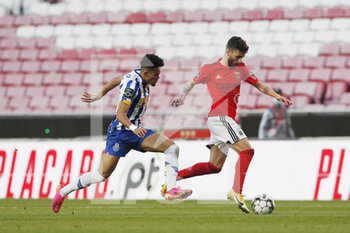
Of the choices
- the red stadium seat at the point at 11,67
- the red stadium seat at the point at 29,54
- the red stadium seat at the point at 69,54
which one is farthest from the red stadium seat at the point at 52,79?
the red stadium seat at the point at 29,54

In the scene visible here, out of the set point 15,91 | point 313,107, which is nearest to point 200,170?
point 313,107

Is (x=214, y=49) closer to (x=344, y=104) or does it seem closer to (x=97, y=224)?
(x=344, y=104)

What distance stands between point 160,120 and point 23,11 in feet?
41.7

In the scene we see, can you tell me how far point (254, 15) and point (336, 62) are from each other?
4.22 metres

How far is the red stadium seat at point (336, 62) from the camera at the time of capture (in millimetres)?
20812

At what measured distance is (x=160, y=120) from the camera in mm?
17469

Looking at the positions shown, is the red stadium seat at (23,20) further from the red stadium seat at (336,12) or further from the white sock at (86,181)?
the white sock at (86,181)

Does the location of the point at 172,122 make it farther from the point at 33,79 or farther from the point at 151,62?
the point at 33,79

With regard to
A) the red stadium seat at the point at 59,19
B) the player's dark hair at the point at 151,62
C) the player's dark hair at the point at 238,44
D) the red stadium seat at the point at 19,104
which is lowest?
the red stadium seat at the point at 19,104

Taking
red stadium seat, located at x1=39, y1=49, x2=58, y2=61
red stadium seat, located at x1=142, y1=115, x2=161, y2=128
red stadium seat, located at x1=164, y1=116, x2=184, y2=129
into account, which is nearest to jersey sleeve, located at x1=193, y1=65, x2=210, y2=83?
red stadium seat, located at x1=164, y1=116, x2=184, y2=129

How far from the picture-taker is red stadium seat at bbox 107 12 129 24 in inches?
1048

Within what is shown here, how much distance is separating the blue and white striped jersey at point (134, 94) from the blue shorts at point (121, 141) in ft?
0.30

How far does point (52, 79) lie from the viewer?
2397cm

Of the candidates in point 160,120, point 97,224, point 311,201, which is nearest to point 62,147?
point 160,120
